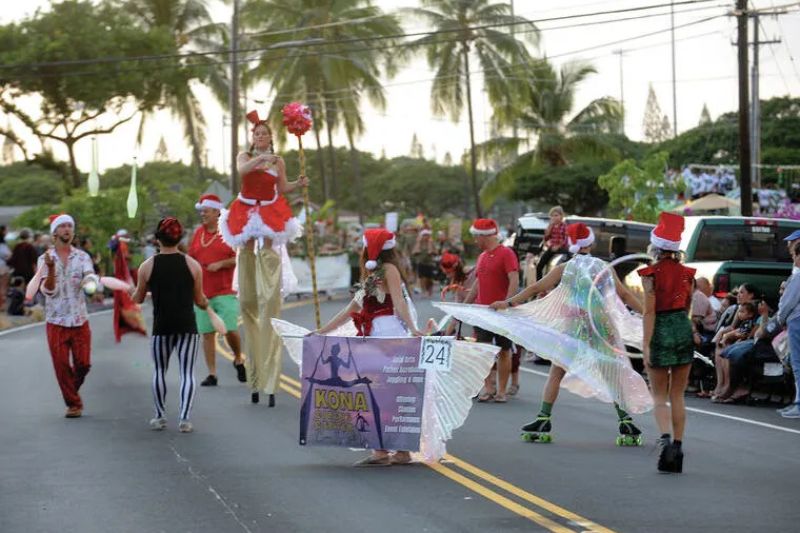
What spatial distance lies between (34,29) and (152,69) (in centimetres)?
413

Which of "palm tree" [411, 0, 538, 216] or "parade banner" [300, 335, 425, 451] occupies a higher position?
"palm tree" [411, 0, 538, 216]

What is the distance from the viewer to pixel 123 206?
139ft

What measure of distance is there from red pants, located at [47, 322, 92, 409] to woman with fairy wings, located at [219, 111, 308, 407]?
1.56 metres

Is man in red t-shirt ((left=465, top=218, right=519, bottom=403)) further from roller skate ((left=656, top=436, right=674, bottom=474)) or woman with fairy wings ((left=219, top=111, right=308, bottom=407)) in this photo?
roller skate ((left=656, top=436, right=674, bottom=474))

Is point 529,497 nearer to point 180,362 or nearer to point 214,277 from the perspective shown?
point 180,362

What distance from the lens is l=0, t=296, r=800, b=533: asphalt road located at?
8.86m

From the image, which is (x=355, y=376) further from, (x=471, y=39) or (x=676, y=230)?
(x=471, y=39)

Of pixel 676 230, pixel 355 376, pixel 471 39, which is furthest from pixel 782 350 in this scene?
pixel 471 39

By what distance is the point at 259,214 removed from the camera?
47.0ft

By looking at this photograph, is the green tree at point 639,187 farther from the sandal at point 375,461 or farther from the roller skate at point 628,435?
the sandal at point 375,461

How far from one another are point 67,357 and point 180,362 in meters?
1.74

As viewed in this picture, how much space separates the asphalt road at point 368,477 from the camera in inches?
349

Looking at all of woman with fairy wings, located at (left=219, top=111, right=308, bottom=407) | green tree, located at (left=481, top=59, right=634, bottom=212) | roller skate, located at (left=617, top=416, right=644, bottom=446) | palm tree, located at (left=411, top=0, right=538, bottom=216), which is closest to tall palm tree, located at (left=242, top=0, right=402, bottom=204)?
palm tree, located at (left=411, top=0, right=538, bottom=216)

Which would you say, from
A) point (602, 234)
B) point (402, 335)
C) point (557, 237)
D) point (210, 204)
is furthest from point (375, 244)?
point (602, 234)
